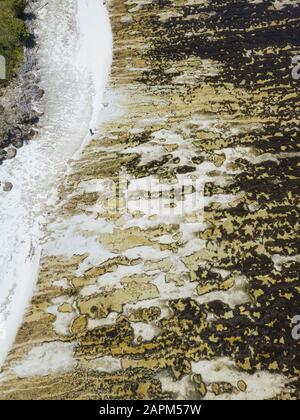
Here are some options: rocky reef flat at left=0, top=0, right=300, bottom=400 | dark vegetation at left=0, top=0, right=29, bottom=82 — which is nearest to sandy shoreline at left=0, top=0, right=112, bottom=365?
rocky reef flat at left=0, top=0, right=300, bottom=400

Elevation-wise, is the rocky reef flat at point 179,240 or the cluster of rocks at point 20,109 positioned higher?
the cluster of rocks at point 20,109

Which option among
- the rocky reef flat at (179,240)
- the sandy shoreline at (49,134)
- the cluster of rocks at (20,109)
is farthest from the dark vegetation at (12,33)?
the rocky reef flat at (179,240)

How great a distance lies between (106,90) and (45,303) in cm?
543

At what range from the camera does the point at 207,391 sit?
6.42 metres

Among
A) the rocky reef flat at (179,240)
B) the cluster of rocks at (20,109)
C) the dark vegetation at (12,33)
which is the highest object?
the dark vegetation at (12,33)

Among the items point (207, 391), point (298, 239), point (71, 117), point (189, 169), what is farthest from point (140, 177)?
point (207, 391)

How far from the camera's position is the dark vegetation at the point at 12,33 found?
10.9 m

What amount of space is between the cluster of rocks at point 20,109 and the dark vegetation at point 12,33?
0.23m

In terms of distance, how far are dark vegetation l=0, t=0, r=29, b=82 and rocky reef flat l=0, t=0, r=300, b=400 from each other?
2651 mm

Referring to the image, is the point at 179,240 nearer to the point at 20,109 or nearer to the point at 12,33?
the point at 20,109

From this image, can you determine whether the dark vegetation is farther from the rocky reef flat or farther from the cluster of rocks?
the rocky reef flat

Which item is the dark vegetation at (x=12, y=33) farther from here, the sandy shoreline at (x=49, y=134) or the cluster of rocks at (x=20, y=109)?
the sandy shoreline at (x=49, y=134)
